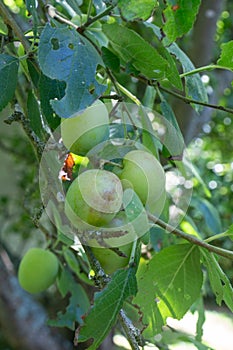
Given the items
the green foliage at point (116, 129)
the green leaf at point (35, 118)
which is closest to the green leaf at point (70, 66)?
the green foliage at point (116, 129)

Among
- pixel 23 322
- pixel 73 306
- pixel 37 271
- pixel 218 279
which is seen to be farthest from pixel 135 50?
pixel 23 322

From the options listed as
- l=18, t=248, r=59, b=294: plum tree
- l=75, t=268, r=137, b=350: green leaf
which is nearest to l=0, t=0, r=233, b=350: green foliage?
l=75, t=268, r=137, b=350: green leaf

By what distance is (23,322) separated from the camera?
1.50m

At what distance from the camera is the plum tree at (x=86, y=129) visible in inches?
19.9

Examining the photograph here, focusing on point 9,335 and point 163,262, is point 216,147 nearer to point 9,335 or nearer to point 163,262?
point 9,335

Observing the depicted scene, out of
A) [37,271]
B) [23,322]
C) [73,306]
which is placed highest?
[37,271]

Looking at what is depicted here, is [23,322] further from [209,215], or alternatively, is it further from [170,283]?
[170,283]

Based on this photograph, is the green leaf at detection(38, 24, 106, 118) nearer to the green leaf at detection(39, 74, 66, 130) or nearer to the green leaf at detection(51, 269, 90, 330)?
the green leaf at detection(39, 74, 66, 130)

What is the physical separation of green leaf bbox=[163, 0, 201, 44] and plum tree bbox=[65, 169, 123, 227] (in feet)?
0.70

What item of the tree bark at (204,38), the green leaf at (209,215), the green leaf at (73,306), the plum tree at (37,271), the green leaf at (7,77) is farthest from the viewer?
the tree bark at (204,38)

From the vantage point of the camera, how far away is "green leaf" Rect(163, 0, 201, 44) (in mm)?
600

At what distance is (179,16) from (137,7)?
0.20 ft

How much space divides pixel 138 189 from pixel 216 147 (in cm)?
290

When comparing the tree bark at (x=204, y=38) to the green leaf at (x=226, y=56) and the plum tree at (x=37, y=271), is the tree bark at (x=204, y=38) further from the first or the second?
the green leaf at (x=226, y=56)
